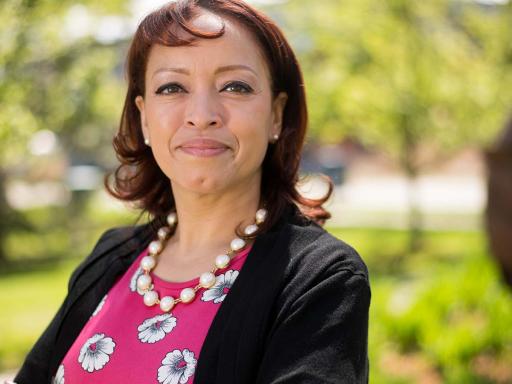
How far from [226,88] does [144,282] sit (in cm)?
59

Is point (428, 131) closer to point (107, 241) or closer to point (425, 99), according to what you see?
point (425, 99)

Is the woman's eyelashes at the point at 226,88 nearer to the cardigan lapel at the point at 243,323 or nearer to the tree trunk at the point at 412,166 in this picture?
the cardigan lapel at the point at 243,323

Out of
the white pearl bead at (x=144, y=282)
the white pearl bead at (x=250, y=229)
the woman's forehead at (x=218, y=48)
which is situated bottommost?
the white pearl bead at (x=144, y=282)

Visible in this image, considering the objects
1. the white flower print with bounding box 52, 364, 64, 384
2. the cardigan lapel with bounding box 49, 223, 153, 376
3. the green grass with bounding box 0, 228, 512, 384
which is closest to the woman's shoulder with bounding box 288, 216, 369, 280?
the cardigan lapel with bounding box 49, 223, 153, 376

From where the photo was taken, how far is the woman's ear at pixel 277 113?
2203mm

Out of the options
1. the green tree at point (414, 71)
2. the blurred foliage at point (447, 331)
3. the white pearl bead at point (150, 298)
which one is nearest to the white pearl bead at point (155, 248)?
the white pearl bead at point (150, 298)

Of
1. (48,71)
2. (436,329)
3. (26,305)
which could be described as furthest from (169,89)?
(26,305)

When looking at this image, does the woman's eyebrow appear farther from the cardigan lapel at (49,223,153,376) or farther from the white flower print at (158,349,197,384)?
the white flower print at (158,349,197,384)

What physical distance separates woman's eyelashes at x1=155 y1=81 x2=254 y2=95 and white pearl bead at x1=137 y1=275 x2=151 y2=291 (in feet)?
1.69

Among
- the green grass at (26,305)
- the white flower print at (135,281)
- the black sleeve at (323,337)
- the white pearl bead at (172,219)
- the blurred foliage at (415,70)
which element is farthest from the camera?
the blurred foliage at (415,70)

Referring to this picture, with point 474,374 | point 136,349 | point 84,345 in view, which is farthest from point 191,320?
point 474,374

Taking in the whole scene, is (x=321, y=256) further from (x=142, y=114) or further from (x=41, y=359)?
(x=41, y=359)

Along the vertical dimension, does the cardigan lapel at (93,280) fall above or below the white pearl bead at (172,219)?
below

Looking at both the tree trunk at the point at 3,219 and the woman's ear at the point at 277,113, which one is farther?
the tree trunk at the point at 3,219
